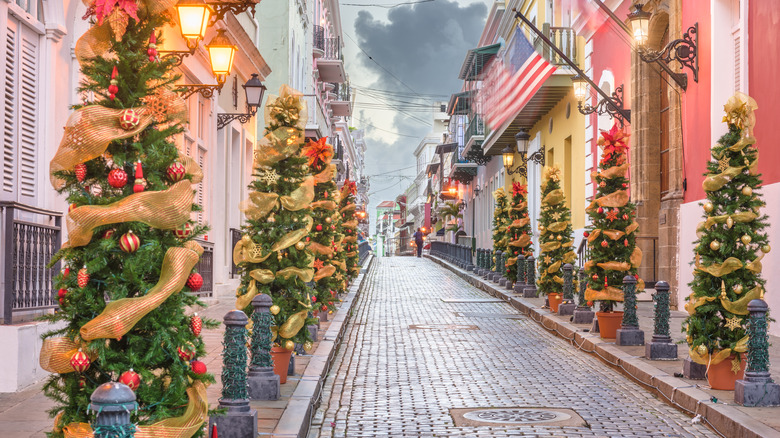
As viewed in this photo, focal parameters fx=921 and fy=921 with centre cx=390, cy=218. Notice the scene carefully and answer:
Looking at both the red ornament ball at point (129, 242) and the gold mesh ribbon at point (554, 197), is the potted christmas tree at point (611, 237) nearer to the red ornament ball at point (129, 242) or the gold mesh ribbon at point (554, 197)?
the gold mesh ribbon at point (554, 197)

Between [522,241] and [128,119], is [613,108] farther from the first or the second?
[128,119]

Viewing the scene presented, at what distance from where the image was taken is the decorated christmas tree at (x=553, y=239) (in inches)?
664

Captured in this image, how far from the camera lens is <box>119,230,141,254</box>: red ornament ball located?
15.0 feet

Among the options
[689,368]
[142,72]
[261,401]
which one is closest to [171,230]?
[142,72]

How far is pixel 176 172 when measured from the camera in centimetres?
487

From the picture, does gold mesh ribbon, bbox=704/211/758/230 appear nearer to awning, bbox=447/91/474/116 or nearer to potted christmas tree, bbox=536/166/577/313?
potted christmas tree, bbox=536/166/577/313

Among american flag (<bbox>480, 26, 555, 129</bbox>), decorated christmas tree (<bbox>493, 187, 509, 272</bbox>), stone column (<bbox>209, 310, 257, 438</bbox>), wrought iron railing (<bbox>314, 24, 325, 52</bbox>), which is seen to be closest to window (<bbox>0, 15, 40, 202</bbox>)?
stone column (<bbox>209, 310, 257, 438</bbox>)

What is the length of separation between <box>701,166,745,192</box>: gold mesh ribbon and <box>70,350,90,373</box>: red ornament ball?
225 inches

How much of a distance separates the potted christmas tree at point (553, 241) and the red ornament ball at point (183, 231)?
1223 cm

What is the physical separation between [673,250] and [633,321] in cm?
569

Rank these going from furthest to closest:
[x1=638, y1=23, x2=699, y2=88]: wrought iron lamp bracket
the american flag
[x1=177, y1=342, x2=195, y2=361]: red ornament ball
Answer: the american flag < [x1=638, y1=23, x2=699, y2=88]: wrought iron lamp bracket < [x1=177, y1=342, x2=195, y2=361]: red ornament ball

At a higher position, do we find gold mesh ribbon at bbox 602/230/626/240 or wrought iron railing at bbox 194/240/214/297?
gold mesh ribbon at bbox 602/230/626/240

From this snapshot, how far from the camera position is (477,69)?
123ft

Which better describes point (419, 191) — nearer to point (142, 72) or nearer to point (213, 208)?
point (213, 208)
